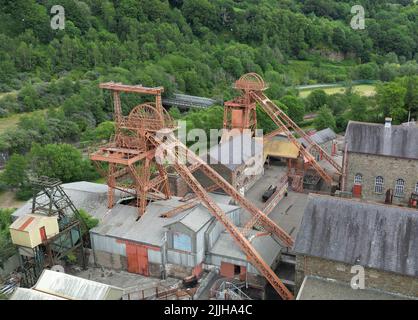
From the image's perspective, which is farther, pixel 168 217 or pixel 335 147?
pixel 335 147

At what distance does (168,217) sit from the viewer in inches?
1189

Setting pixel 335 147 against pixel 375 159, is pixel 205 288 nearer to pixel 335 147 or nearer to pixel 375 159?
pixel 375 159

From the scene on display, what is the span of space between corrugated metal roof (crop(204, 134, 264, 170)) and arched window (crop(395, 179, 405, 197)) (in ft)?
41.6

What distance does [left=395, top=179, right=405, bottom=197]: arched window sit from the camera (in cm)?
3566

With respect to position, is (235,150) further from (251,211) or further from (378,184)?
(378,184)

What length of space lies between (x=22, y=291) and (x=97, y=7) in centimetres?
8120

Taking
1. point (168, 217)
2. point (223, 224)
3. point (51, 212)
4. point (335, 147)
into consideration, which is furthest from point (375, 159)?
point (51, 212)

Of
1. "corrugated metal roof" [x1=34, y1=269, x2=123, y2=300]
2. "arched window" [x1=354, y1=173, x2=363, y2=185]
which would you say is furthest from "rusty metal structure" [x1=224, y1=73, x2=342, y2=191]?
"corrugated metal roof" [x1=34, y1=269, x2=123, y2=300]

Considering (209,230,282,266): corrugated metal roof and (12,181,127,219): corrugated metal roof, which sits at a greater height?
(12,181,127,219): corrugated metal roof

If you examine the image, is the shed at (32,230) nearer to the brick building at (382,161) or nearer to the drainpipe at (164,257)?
the drainpipe at (164,257)

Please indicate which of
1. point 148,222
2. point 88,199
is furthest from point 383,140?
point 88,199

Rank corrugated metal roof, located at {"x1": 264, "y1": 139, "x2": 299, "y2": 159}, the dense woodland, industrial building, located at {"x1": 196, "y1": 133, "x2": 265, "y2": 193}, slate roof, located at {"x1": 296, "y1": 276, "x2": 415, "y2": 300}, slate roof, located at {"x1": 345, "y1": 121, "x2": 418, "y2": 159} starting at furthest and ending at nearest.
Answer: the dense woodland < corrugated metal roof, located at {"x1": 264, "y1": 139, "x2": 299, "y2": 159} < industrial building, located at {"x1": 196, "y1": 133, "x2": 265, "y2": 193} < slate roof, located at {"x1": 345, "y1": 121, "x2": 418, "y2": 159} < slate roof, located at {"x1": 296, "y1": 276, "x2": 415, "y2": 300}

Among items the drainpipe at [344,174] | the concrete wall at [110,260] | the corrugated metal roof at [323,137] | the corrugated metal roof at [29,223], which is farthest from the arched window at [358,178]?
the corrugated metal roof at [29,223]

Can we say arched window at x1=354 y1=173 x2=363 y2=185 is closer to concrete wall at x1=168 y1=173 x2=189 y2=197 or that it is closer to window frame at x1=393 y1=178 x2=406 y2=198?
window frame at x1=393 y1=178 x2=406 y2=198
